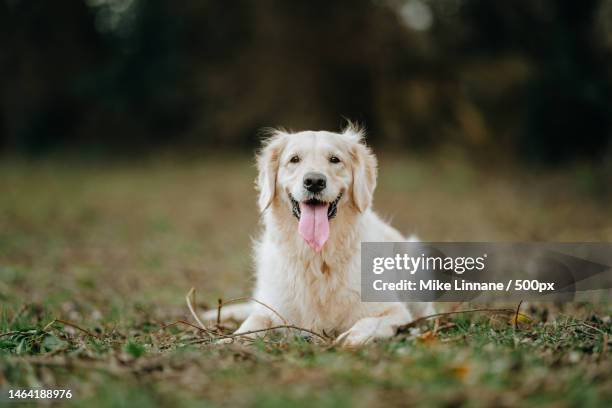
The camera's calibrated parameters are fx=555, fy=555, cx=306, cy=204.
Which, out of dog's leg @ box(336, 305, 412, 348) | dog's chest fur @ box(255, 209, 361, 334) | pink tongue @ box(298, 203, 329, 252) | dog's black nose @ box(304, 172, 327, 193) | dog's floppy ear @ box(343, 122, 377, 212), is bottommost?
dog's leg @ box(336, 305, 412, 348)

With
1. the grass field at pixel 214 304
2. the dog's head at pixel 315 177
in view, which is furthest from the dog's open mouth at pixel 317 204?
the grass field at pixel 214 304

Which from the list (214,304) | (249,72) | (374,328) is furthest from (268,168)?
(249,72)

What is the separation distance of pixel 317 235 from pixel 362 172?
2.10 feet

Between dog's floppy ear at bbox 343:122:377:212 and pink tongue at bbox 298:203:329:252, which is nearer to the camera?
pink tongue at bbox 298:203:329:252

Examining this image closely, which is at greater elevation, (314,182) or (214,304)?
(314,182)

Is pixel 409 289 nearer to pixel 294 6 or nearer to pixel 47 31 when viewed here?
pixel 294 6

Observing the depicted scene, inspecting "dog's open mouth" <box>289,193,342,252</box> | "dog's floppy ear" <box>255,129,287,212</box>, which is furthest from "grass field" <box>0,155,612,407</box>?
"dog's floppy ear" <box>255,129,287,212</box>

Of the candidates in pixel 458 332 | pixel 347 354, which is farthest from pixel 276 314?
pixel 458 332

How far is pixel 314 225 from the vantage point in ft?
12.5

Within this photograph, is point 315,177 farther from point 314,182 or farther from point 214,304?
point 214,304

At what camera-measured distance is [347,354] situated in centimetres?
293

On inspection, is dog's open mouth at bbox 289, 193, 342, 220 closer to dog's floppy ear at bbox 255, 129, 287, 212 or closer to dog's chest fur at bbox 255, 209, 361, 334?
dog's chest fur at bbox 255, 209, 361, 334

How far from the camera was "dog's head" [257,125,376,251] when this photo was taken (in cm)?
378

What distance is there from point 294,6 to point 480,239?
16664mm
